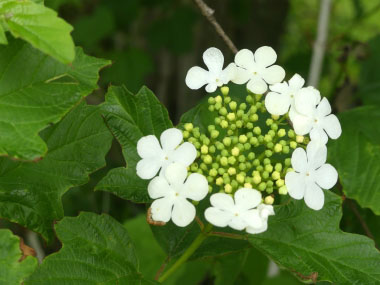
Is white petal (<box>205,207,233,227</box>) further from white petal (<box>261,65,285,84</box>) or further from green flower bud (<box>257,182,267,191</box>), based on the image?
white petal (<box>261,65,285,84</box>)

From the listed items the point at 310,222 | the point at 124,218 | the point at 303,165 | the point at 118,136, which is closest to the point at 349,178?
the point at 310,222

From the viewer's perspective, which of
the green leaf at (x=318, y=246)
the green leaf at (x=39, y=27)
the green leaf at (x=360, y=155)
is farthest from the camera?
the green leaf at (x=360, y=155)

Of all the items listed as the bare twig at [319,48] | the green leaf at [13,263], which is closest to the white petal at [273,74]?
the green leaf at [13,263]

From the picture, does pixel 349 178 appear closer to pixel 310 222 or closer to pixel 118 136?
pixel 310 222

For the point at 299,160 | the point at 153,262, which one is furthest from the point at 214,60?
the point at 153,262

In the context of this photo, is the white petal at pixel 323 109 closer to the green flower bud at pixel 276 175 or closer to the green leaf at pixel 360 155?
the green flower bud at pixel 276 175

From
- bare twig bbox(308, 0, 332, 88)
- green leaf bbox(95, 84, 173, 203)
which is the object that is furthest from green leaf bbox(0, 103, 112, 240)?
bare twig bbox(308, 0, 332, 88)
